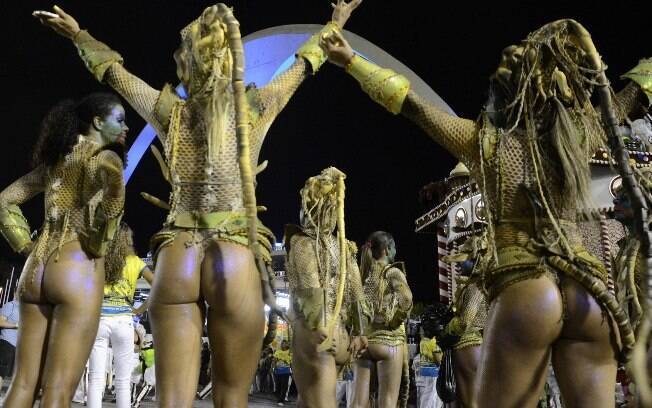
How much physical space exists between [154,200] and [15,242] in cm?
130

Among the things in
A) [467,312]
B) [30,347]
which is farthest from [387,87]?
[467,312]

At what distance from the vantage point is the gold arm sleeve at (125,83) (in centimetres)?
322

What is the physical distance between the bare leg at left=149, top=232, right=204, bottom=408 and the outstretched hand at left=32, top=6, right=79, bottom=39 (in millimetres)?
1515

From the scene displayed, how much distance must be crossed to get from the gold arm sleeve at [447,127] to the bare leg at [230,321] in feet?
3.27

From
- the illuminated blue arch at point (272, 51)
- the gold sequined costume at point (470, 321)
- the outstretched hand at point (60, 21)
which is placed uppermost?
the illuminated blue arch at point (272, 51)

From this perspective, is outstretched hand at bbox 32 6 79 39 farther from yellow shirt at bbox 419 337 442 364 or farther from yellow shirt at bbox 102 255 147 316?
yellow shirt at bbox 419 337 442 364

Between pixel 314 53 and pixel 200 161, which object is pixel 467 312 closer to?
pixel 314 53

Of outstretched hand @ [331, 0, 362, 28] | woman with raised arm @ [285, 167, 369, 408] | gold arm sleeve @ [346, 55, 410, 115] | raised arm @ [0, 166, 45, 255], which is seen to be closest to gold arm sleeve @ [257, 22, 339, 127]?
outstretched hand @ [331, 0, 362, 28]

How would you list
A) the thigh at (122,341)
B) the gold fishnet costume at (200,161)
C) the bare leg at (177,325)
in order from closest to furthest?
the bare leg at (177,325)
the gold fishnet costume at (200,161)
the thigh at (122,341)

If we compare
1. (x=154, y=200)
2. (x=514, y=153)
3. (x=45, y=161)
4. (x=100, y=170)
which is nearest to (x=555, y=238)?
(x=514, y=153)

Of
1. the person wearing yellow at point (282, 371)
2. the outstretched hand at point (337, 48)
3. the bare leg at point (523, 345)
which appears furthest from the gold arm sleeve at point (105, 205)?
the person wearing yellow at point (282, 371)

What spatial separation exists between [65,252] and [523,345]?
8.13 ft

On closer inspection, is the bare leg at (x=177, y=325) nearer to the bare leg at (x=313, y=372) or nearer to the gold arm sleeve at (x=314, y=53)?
the gold arm sleeve at (x=314, y=53)

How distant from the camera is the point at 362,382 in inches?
270
